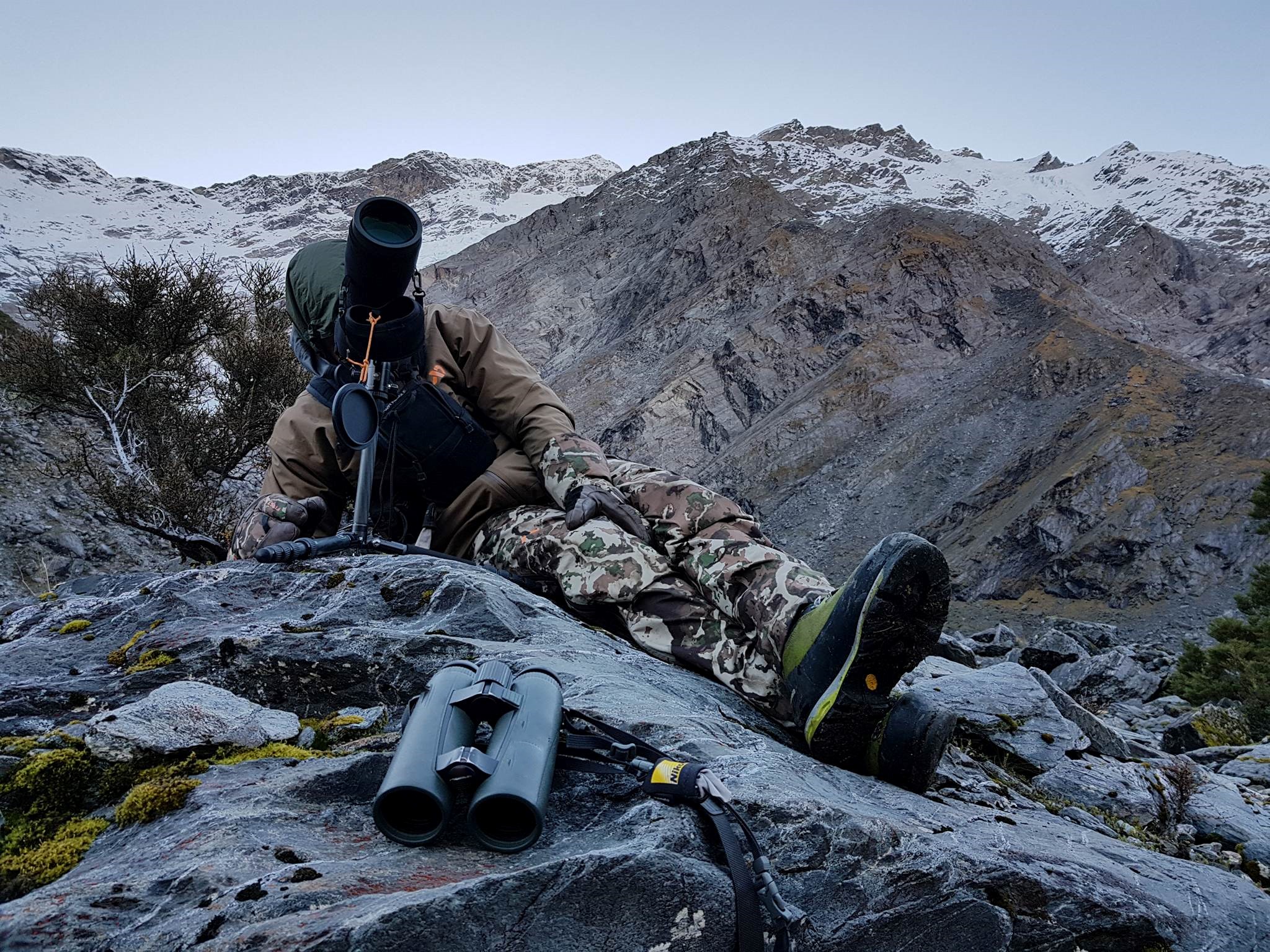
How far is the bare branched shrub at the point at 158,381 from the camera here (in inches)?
601

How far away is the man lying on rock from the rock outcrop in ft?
0.62

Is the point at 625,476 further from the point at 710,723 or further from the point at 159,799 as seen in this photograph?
the point at 159,799

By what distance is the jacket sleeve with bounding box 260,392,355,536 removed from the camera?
5000 mm

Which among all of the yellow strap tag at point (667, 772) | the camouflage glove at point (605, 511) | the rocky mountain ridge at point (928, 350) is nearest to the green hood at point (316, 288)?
the camouflage glove at point (605, 511)

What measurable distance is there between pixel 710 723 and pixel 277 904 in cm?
173

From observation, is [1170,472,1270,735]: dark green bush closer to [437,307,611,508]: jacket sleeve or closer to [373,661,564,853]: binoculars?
[437,307,611,508]: jacket sleeve

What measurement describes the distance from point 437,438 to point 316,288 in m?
1.18

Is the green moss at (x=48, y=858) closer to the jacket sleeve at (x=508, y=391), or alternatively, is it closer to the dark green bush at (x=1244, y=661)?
the jacket sleeve at (x=508, y=391)

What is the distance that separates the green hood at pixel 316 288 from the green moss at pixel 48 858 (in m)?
3.19

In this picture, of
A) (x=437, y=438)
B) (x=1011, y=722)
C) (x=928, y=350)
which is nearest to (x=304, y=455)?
(x=437, y=438)

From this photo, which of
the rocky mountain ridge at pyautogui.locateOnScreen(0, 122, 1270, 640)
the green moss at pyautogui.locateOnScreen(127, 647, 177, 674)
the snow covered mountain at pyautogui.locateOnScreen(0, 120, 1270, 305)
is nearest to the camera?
the green moss at pyautogui.locateOnScreen(127, 647, 177, 674)

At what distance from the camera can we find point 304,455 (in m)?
5.00

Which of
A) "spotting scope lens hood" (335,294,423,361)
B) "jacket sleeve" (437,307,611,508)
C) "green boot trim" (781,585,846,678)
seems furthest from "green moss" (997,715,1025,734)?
"spotting scope lens hood" (335,294,423,361)

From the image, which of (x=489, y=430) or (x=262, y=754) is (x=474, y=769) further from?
(x=489, y=430)
